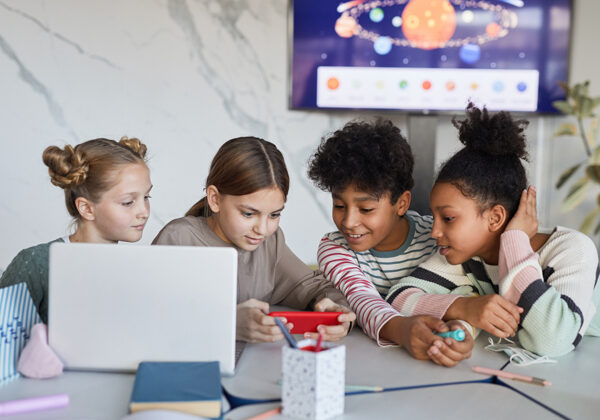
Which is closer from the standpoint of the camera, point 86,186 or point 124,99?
point 86,186

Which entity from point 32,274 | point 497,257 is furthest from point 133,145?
point 497,257

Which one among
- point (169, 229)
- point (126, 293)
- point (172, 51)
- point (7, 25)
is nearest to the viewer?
point (126, 293)

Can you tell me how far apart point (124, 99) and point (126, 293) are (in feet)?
7.42

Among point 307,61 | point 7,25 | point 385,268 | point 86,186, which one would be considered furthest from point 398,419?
point 7,25

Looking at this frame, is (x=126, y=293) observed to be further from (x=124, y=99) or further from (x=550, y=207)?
(x=550, y=207)

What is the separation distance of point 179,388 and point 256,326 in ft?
0.91

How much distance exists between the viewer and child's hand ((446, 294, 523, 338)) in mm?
1190

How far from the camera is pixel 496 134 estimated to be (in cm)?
139

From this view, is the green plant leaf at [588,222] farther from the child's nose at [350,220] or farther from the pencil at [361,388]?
the child's nose at [350,220]

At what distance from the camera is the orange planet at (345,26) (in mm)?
3109

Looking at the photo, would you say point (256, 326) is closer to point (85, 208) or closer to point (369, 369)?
point (369, 369)

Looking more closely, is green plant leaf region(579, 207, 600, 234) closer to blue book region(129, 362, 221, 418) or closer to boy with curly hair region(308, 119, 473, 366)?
blue book region(129, 362, 221, 418)

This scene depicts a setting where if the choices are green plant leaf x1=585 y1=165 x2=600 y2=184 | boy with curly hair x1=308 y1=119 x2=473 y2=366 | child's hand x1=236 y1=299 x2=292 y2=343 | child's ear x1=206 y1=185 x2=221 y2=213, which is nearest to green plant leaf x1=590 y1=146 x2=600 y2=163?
green plant leaf x1=585 y1=165 x2=600 y2=184

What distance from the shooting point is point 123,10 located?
118 inches
